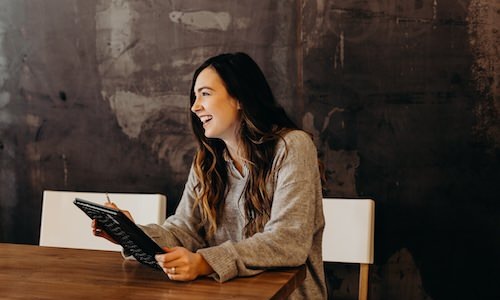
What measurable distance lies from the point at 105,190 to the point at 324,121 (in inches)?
44.4

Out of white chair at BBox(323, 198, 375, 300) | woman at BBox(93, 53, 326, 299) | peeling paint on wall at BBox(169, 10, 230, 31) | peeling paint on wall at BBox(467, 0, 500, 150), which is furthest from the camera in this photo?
peeling paint on wall at BBox(169, 10, 230, 31)

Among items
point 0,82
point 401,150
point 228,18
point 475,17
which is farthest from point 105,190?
point 475,17

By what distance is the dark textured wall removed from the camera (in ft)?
8.72

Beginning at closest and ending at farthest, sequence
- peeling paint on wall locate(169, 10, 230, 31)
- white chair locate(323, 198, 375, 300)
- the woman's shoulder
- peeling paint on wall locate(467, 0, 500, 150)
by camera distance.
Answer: the woman's shoulder → white chair locate(323, 198, 375, 300) → peeling paint on wall locate(467, 0, 500, 150) → peeling paint on wall locate(169, 10, 230, 31)

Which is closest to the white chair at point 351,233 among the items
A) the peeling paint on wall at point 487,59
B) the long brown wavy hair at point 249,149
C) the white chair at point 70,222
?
the long brown wavy hair at point 249,149

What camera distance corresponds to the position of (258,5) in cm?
288

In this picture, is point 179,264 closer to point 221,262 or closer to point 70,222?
point 221,262

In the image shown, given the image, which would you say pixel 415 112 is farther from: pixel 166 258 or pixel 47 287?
pixel 47 287

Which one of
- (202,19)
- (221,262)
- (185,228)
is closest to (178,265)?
(221,262)

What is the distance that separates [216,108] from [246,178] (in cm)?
23

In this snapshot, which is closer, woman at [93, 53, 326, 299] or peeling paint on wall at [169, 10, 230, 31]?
woman at [93, 53, 326, 299]

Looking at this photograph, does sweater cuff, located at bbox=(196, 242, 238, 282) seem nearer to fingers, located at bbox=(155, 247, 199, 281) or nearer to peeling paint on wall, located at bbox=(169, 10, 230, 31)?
fingers, located at bbox=(155, 247, 199, 281)

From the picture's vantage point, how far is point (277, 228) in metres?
1.78

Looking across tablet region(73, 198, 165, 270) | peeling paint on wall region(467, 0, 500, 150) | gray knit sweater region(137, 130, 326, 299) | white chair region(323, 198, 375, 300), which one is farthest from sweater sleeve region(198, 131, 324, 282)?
peeling paint on wall region(467, 0, 500, 150)
